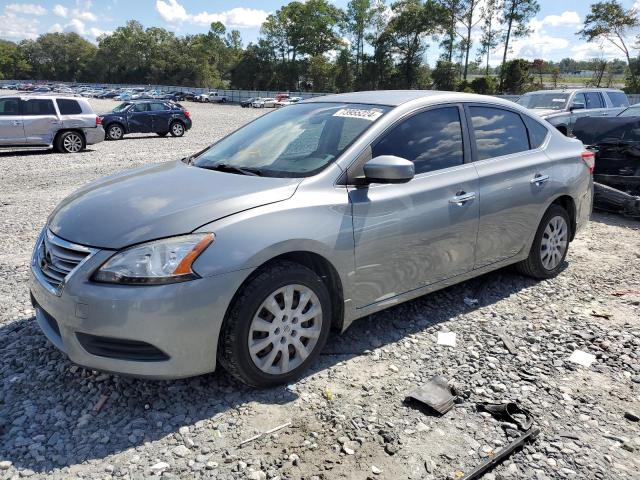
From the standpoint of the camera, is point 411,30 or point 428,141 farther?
point 411,30

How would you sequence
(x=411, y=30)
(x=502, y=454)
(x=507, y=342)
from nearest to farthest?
(x=502, y=454), (x=507, y=342), (x=411, y=30)

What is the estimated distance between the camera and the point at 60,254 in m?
3.04

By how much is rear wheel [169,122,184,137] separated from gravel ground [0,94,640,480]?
18182 millimetres

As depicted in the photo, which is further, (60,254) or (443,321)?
(443,321)

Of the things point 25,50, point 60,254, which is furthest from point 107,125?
point 25,50

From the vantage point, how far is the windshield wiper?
11.8 feet

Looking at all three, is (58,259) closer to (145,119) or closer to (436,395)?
(436,395)

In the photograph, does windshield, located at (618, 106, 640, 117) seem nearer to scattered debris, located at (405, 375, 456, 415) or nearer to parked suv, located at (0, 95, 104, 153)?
scattered debris, located at (405, 375, 456, 415)

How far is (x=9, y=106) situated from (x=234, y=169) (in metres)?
13.5

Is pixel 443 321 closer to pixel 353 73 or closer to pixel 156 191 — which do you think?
pixel 156 191

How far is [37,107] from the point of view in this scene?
14.9m

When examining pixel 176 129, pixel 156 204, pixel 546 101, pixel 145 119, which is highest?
pixel 546 101

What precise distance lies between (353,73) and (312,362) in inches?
3094

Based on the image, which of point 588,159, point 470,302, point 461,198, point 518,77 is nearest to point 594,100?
point 588,159
